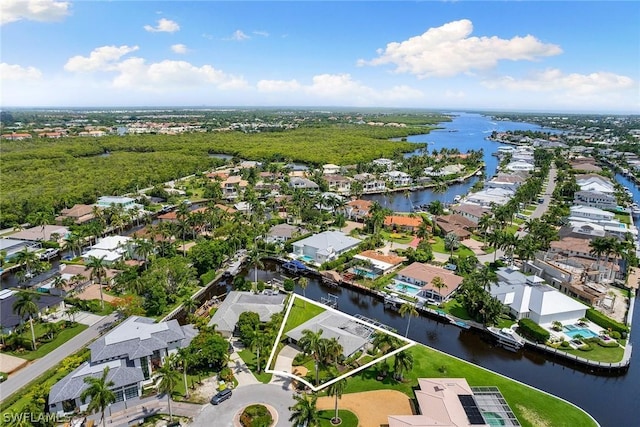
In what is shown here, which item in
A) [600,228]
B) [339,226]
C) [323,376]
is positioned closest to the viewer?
[323,376]

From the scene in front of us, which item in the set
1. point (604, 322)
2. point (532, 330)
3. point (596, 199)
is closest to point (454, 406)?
point (532, 330)

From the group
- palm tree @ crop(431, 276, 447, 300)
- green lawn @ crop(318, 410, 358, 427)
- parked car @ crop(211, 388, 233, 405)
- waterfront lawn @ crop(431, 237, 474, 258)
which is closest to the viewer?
green lawn @ crop(318, 410, 358, 427)

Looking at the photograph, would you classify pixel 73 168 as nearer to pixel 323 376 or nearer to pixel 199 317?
pixel 199 317

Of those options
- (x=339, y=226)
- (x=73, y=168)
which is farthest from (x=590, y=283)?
(x=73, y=168)

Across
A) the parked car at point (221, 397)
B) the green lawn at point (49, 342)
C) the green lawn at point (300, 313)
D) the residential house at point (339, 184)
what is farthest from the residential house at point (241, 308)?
the residential house at point (339, 184)

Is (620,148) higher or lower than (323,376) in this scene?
higher

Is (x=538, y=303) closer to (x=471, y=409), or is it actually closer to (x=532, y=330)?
(x=532, y=330)

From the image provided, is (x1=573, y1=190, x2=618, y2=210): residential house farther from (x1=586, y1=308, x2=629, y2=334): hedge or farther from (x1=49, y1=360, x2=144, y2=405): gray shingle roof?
(x1=49, y1=360, x2=144, y2=405): gray shingle roof

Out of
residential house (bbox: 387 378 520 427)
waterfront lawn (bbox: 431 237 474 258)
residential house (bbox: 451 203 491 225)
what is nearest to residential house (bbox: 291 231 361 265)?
waterfront lawn (bbox: 431 237 474 258)
